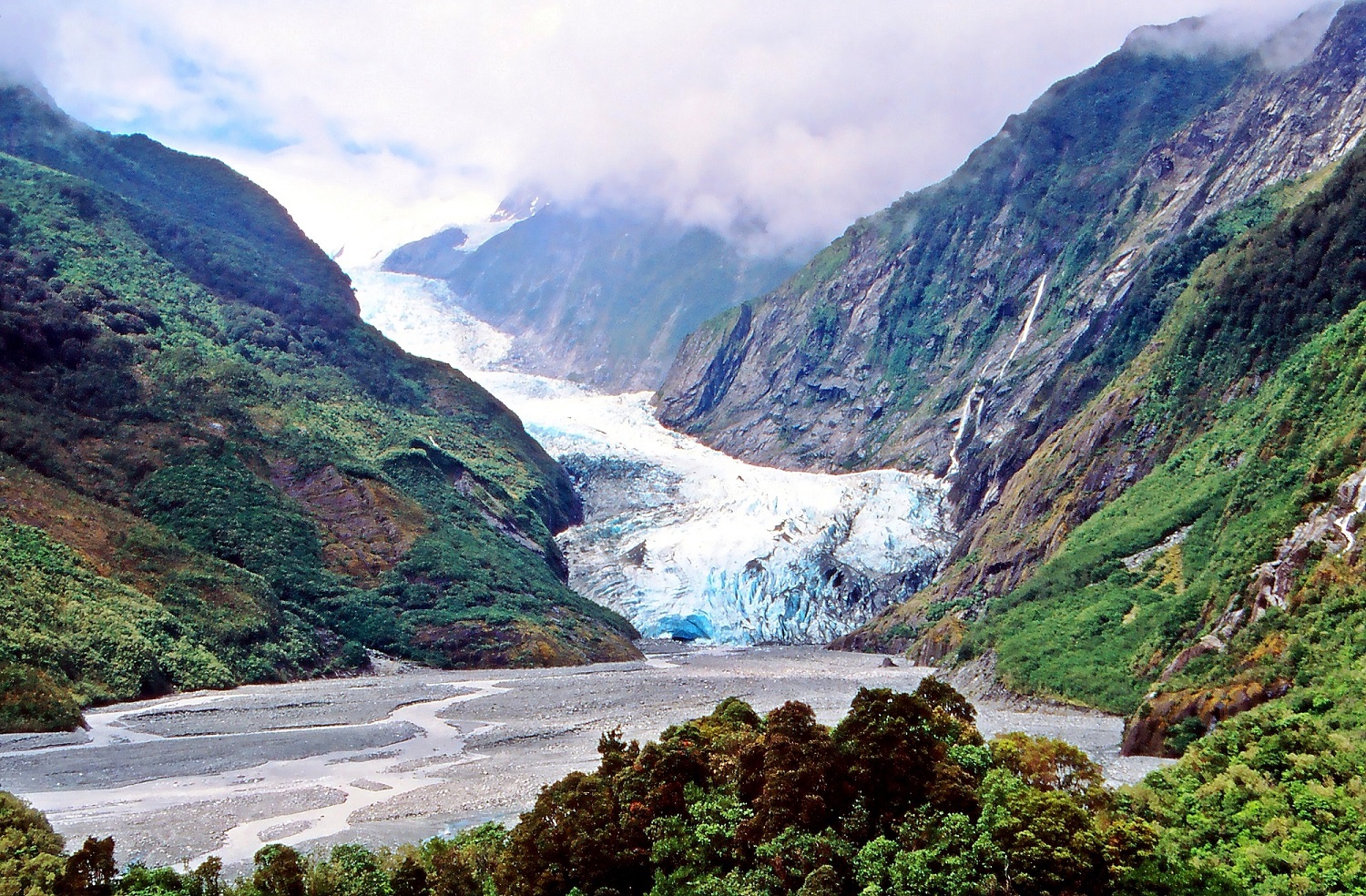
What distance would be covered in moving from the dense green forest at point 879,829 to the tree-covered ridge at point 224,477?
1071 inches

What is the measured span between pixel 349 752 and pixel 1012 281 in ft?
401

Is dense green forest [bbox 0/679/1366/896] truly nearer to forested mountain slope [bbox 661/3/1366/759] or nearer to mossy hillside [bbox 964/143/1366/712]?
forested mountain slope [bbox 661/3/1366/759]

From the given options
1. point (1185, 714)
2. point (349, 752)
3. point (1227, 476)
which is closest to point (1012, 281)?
point (1227, 476)

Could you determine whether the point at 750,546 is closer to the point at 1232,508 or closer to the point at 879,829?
the point at 1232,508

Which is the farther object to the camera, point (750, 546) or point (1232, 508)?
point (750, 546)

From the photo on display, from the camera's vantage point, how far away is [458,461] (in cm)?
10025

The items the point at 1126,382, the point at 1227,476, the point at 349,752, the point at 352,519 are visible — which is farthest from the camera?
the point at 352,519

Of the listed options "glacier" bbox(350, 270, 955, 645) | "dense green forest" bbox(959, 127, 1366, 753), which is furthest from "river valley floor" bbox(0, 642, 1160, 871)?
"glacier" bbox(350, 270, 955, 645)

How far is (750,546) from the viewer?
11038 centimetres

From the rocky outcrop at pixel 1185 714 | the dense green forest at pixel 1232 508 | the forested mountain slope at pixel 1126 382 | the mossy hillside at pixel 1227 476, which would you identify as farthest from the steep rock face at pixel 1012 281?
the rocky outcrop at pixel 1185 714

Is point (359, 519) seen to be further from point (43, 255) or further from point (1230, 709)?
point (1230, 709)

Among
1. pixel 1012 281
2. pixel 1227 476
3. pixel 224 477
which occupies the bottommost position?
pixel 1227 476

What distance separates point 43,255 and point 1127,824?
9201cm

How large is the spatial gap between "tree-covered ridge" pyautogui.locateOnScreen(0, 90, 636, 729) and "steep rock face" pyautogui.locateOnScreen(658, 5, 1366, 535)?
48026 mm
